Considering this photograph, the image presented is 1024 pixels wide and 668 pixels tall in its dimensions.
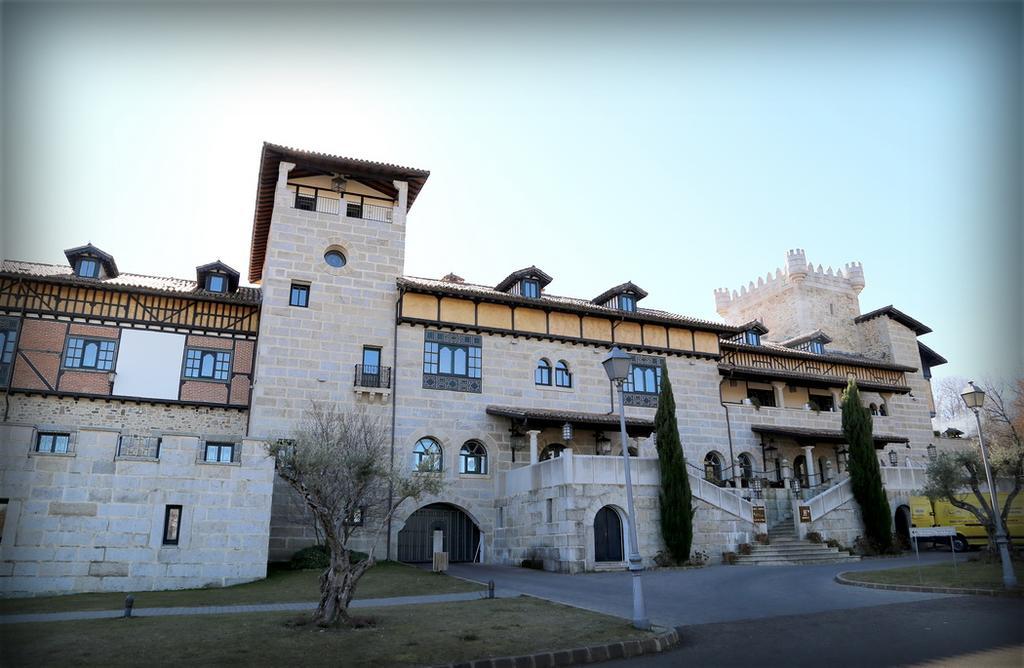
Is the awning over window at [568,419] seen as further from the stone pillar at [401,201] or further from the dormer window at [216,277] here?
the dormer window at [216,277]

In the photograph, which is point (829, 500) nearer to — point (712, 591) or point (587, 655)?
point (712, 591)

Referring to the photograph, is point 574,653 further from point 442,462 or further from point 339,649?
point 442,462

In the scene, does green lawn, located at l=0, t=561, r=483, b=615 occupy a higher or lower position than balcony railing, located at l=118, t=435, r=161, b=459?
lower

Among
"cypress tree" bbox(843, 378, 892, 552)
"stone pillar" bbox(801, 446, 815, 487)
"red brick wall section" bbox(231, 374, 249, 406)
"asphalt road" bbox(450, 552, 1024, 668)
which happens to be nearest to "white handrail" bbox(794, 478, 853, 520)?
"cypress tree" bbox(843, 378, 892, 552)

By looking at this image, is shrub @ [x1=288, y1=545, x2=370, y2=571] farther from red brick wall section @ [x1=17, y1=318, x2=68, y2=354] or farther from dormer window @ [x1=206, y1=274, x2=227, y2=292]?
red brick wall section @ [x1=17, y1=318, x2=68, y2=354]

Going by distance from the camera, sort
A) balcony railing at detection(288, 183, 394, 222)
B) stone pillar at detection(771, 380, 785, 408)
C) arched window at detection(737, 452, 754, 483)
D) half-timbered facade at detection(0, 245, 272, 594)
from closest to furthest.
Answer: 1. half-timbered facade at detection(0, 245, 272, 594)
2. balcony railing at detection(288, 183, 394, 222)
3. arched window at detection(737, 452, 754, 483)
4. stone pillar at detection(771, 380, 785, 408)

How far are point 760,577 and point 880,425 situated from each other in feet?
71.1

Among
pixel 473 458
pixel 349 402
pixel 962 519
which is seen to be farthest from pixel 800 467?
pixel 349 402

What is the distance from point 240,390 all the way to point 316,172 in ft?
30.1

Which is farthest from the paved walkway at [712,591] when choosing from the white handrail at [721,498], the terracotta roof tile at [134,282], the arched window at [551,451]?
the terracotta roof tile at [134,282]

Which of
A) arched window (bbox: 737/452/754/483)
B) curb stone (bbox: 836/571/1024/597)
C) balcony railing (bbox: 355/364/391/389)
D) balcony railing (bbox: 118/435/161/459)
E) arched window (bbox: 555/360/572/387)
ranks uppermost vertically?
arched window (bbox: 555/360/572/387)

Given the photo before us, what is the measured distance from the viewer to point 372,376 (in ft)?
84.8

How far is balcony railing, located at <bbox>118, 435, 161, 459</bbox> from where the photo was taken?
1850 cm

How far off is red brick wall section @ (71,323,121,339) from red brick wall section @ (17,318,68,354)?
1.02 feet
